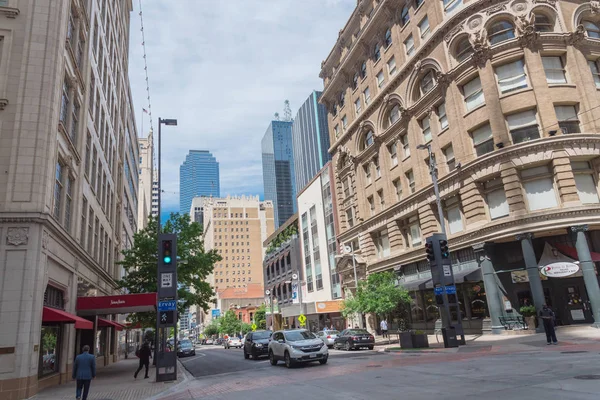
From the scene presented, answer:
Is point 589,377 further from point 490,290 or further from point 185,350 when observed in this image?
point 185,350

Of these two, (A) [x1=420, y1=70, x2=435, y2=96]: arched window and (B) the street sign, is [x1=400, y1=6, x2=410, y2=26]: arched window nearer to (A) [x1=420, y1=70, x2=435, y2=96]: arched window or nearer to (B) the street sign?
(A) [x1=420, y1=70, x2=435, y2=96]: arched window

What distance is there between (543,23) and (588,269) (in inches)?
642

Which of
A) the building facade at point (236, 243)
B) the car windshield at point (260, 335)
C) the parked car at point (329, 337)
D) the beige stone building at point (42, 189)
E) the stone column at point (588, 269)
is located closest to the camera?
the beige stone building at point (42, 189)

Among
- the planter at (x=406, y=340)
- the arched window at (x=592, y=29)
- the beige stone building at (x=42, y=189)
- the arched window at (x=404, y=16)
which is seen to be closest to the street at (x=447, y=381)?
the beige stone building at (x=42, y=189)

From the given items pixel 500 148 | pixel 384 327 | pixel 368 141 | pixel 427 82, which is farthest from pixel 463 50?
pixel 384 327

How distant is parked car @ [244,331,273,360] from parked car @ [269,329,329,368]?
7.25m

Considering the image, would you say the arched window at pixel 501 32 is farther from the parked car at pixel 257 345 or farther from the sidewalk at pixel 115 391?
the sidewalk at pixel 115 391

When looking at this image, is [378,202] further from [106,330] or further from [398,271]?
[106,330]

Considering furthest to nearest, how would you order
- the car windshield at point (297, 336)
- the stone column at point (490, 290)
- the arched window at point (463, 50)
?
the arched window at point (463, 50) < the stone column at point (490, 290) < the car windshield at point (297, 336)

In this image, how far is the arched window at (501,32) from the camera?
3013 cm

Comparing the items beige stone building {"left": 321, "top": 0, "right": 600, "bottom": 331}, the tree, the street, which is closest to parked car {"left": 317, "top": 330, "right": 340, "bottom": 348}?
beige stone building {"left": 321, "top": 0, "right": 600, "bottom": 331}

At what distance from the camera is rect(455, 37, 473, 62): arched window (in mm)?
31794

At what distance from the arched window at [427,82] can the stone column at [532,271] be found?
14.2 m

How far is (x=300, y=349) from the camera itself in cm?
2020
